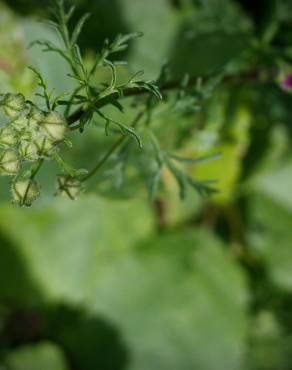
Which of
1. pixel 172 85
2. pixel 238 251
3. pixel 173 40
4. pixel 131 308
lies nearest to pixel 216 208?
pixel 238 251

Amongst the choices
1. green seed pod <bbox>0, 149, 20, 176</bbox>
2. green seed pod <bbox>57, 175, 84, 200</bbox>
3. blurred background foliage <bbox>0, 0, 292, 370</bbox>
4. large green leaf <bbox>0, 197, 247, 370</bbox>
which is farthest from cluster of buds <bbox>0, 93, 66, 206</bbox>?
large green leaf <bbox>0, 197, 247, 370</bbox>

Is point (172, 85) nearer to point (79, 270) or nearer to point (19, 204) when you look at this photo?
point (19, 204)

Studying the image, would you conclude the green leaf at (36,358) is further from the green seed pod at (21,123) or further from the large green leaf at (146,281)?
the green seed pod at (21,123)

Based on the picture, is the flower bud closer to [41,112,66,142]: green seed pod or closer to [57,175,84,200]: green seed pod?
[41,112,66,142]: green seed pod

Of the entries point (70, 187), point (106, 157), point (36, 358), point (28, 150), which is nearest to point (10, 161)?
point (28, 150)

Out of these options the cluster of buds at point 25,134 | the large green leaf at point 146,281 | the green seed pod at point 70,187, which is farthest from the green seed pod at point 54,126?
the large green leaf at point 146,281

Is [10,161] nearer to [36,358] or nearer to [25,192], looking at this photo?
[25,192]
